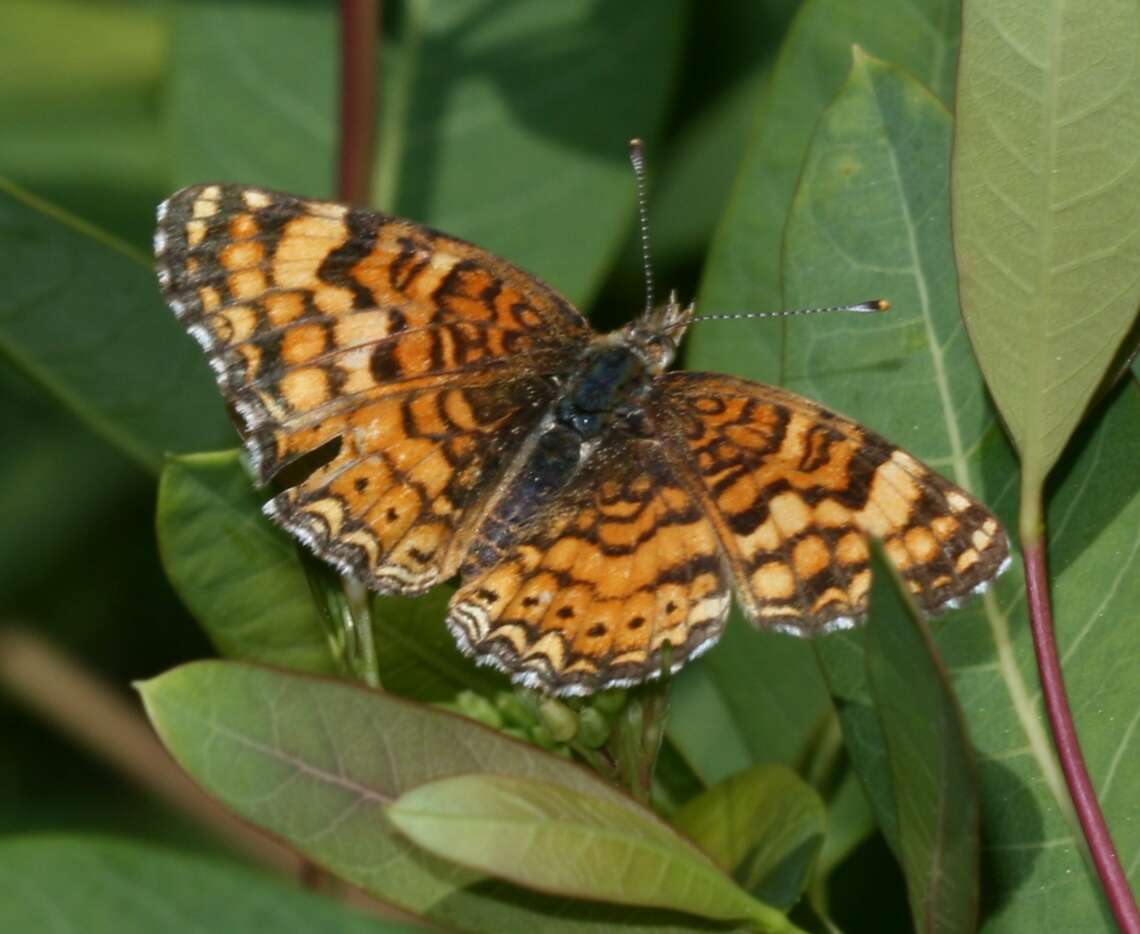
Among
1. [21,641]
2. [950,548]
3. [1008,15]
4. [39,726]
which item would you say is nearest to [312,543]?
[950,548]

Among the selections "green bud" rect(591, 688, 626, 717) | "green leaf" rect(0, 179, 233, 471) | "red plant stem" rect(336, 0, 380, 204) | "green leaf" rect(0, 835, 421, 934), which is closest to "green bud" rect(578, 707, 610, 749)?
"green bud" rect(591, 688, 626, 717)

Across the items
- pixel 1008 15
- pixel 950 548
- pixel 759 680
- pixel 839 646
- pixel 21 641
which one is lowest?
pixel 21 641

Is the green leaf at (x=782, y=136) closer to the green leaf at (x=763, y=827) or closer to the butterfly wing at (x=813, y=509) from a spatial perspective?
the butterfly wing at (x=813, y=509)

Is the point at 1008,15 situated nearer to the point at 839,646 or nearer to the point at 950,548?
the point at 950,548

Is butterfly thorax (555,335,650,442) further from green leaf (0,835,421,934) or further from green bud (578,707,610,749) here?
green leaf (0,835,421,934)

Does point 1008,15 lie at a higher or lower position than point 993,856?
higher

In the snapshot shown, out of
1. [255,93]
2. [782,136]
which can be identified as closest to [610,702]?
[782,136]

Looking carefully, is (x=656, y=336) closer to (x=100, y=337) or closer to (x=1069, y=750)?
(x=100, y=337)
